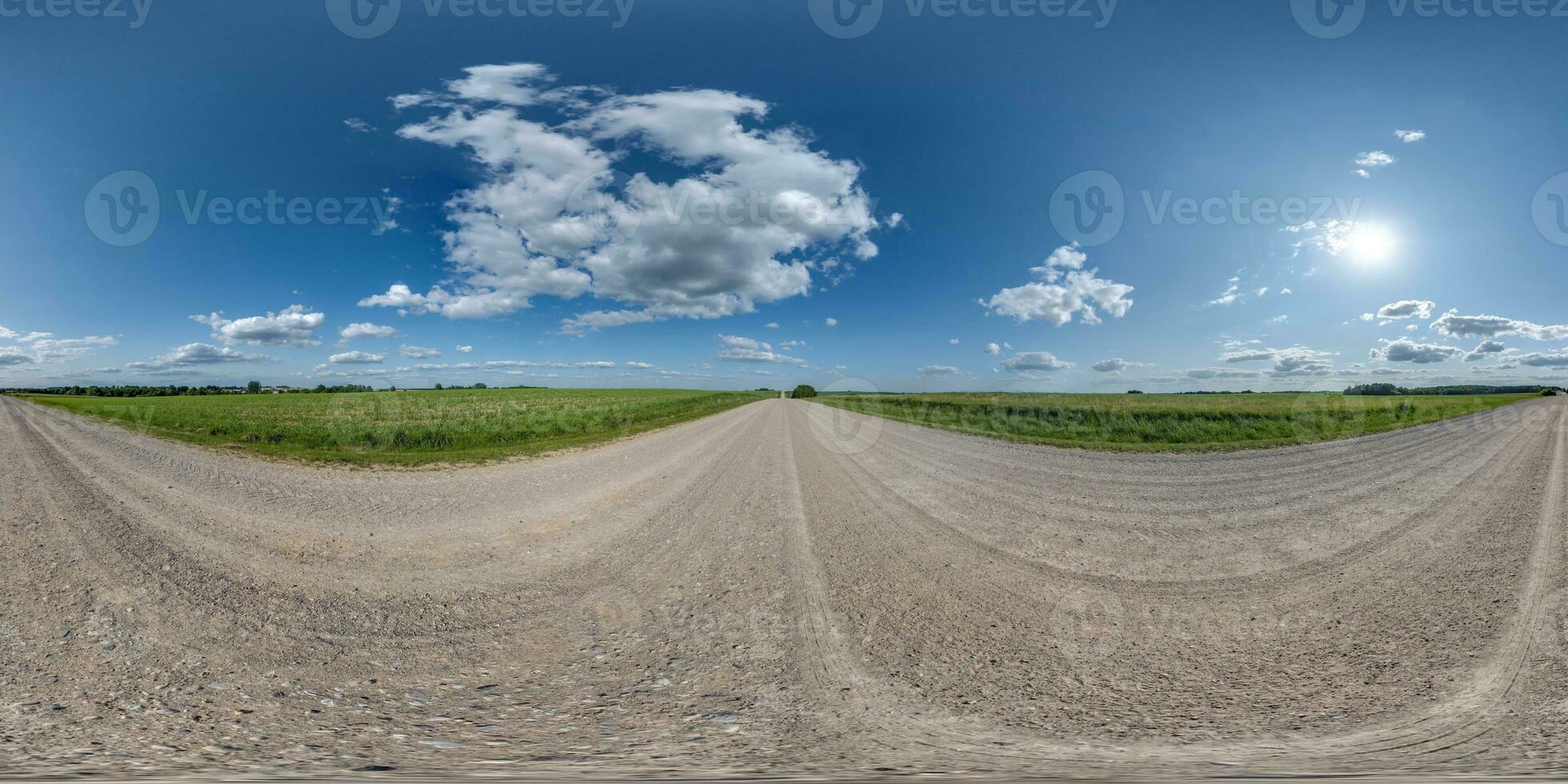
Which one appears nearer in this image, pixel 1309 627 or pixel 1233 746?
pixel 1233 746

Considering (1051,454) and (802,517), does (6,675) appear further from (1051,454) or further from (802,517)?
(1051,454)

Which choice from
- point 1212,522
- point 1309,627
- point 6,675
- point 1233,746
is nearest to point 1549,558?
point 1212,522

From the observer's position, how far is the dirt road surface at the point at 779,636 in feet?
9.64

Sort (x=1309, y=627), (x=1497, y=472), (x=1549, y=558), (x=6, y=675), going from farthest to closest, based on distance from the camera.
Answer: (x=1497, y=472), (x=1549, y=558), (x=1309, y=627), (x=6, y=675)

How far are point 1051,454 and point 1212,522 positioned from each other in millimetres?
7726

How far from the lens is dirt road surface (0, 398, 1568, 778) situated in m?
2.94

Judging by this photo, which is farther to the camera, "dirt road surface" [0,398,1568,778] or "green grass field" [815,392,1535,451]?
"green grass field" [815,392,1535,451]

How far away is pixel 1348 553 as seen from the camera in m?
6.12

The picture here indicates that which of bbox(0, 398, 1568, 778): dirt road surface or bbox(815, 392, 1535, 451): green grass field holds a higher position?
bbox(815, 392, 1535, 451): green grass field

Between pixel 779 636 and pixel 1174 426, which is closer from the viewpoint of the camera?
pixel 779 636

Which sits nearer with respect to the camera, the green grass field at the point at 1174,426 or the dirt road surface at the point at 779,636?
the dirt road surface at the point at 779,636

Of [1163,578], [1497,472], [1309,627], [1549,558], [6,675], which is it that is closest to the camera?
[6,675]

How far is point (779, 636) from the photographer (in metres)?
4.08

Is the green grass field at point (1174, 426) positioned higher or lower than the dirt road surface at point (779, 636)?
higher
